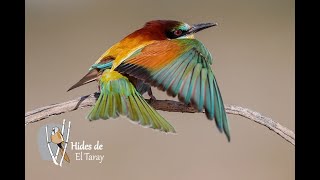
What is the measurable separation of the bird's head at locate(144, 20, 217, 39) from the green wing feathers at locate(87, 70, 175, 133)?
1.31 ft

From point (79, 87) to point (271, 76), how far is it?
41.4 inches

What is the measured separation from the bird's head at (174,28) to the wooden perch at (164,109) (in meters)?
0.38

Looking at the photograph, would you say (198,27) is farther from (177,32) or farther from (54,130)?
(54,130)

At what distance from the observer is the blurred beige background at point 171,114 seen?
3430 mm

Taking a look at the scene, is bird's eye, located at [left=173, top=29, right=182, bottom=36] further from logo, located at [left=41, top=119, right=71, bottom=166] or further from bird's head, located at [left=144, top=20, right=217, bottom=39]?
logo, located at [left=41, top=119, right=71, bottom=166]

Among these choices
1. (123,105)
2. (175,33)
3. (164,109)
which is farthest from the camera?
(175,33)

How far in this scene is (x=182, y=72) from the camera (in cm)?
317

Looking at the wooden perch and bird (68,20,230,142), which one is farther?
the wooden perch

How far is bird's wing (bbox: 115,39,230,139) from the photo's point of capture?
313 cm

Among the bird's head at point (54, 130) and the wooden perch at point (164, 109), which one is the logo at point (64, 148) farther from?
the wooden perch at point (164, 109)

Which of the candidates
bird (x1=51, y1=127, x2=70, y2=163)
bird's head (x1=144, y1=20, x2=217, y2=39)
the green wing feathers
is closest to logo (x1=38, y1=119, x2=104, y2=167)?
bird (x1=51, y1=127, x2=70, y2=163)

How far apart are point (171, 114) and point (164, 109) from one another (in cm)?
7

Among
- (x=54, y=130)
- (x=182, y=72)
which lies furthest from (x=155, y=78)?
(x=54, y=130)
